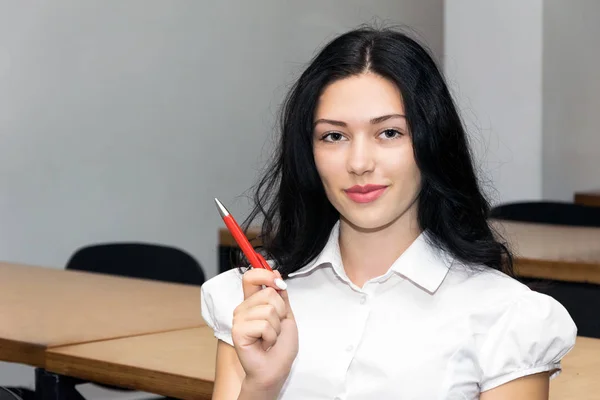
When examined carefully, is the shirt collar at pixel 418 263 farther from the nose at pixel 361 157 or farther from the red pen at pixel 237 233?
the red pen at pixel 237 233

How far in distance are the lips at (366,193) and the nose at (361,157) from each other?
2 centimetres

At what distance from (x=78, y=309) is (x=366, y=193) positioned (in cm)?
115

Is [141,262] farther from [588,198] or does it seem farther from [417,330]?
[588,198]

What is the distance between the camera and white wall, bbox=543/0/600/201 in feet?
15.3

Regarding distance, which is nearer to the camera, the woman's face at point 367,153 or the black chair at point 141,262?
the woman's face at point 367,153

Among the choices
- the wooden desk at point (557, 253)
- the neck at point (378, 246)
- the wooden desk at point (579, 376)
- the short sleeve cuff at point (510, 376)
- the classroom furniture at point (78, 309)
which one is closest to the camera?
the short sleeve cuff at point (510, 376)

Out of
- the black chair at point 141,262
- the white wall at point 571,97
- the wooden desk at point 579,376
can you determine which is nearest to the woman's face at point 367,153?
the wooden desk at point 579,376

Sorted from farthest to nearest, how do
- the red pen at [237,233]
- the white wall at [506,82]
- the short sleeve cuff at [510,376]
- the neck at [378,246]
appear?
1. the white wall at [506,82]
2. the neck at [378,246]
3. the short sleeve cuff at [510,376]
4. the red pen at [237,233]

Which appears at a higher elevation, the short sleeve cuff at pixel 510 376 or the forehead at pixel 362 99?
the forehead at pixel 362 99

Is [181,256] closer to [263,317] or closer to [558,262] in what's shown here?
[558,262]

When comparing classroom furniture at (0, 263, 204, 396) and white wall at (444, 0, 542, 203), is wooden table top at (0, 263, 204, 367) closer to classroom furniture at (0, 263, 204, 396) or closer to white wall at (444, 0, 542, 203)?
classroom furniture at (0, 263, 204, 396)

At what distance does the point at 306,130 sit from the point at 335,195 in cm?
12

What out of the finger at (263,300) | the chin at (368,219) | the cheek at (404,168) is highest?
the cheek at (404,168)

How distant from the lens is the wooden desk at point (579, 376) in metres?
1.59
